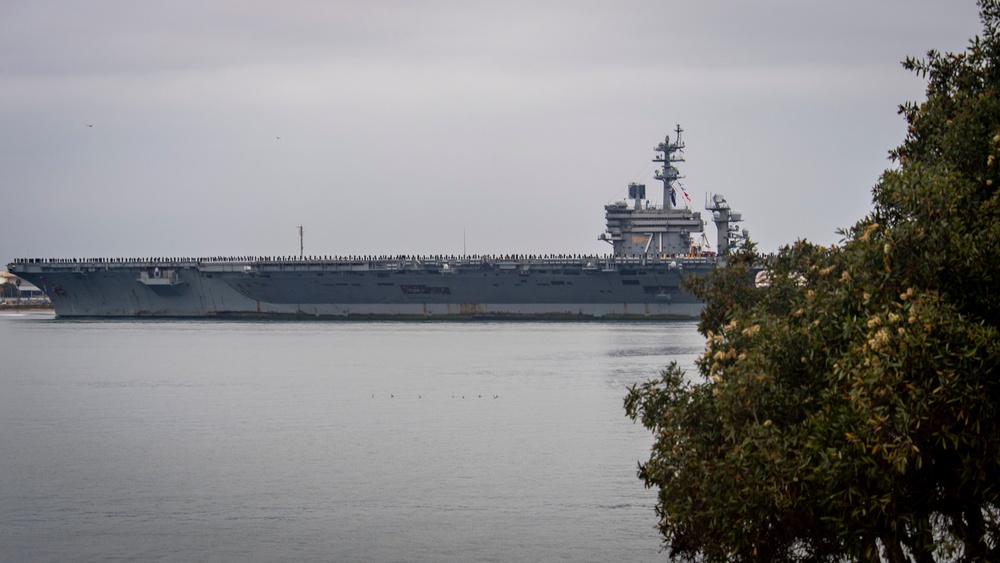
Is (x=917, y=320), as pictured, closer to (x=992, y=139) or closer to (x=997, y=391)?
(x=997, y=391)

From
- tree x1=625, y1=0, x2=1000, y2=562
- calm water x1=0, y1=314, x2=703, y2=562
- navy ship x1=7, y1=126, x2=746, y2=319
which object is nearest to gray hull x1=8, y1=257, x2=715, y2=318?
navy ship x1=7, y1=126, x2=746, y2=319

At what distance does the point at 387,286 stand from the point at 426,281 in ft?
7.70

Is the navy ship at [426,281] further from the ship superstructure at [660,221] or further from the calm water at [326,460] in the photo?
the calm water at [326,460]

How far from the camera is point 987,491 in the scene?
262 inches

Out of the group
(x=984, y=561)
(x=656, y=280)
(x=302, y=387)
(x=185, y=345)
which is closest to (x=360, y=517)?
(x=984, y=561)

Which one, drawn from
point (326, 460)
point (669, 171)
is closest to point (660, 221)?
point (669, 171)

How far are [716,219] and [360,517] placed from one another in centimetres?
5110

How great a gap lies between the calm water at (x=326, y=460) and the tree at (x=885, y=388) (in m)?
3.93

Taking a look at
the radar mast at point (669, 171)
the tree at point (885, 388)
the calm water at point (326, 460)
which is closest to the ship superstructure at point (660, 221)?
the radar mast at point (669, 171)

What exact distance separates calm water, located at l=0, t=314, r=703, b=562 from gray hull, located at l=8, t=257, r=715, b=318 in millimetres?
20048

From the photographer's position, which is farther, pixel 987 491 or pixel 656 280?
pixel 656 280

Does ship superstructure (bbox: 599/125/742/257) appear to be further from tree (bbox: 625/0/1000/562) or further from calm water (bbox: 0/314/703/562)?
tree (bbox: 625/0/1000/562)

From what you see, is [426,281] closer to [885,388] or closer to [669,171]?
[669,171]

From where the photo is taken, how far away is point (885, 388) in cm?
651
